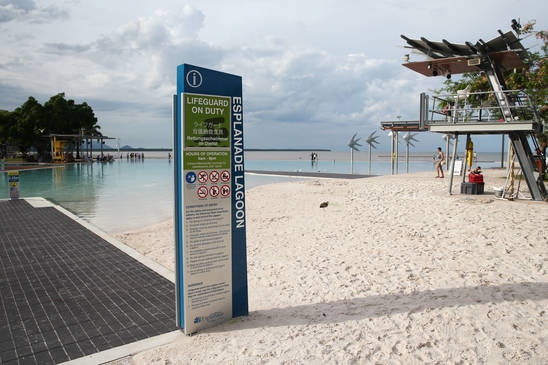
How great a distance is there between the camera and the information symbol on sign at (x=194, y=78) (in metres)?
4.06

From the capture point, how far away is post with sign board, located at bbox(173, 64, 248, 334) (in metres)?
4.15

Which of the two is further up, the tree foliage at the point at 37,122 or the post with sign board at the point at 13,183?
the tree foliage at the point at 37,122

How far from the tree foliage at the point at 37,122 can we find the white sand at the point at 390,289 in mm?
52410

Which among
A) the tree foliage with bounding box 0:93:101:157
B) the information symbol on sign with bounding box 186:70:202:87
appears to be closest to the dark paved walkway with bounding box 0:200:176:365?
the information symbol on sign with bounding box 186:70:202:87

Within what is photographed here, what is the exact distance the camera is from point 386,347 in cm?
392

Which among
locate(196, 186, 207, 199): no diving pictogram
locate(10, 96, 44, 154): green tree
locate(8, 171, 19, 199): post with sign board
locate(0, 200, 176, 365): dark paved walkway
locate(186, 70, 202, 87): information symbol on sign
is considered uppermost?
locate(10, 96, 44, 154): green tree

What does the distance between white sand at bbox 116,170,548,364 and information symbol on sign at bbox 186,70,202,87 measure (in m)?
2.83

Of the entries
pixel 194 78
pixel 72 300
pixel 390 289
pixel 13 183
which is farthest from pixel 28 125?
pixel 390 289

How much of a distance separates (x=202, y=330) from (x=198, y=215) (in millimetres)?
1366

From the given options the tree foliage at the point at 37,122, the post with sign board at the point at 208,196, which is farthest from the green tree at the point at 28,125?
the post with sign board at the point at 208,196

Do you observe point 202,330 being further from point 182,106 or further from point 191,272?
point 182,106

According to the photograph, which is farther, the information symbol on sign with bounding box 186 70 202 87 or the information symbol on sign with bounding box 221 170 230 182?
the information symbol on sign with bounding box 221 170 230 182

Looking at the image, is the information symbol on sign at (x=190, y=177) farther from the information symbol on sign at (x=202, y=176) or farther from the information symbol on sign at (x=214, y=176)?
the information symbol on sign at (x=214, y=176)

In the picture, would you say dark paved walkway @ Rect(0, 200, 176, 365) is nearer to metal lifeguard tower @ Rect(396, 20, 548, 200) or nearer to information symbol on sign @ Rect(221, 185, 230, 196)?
information symbol on sign @ Rect(221, 185, 230, 196)
